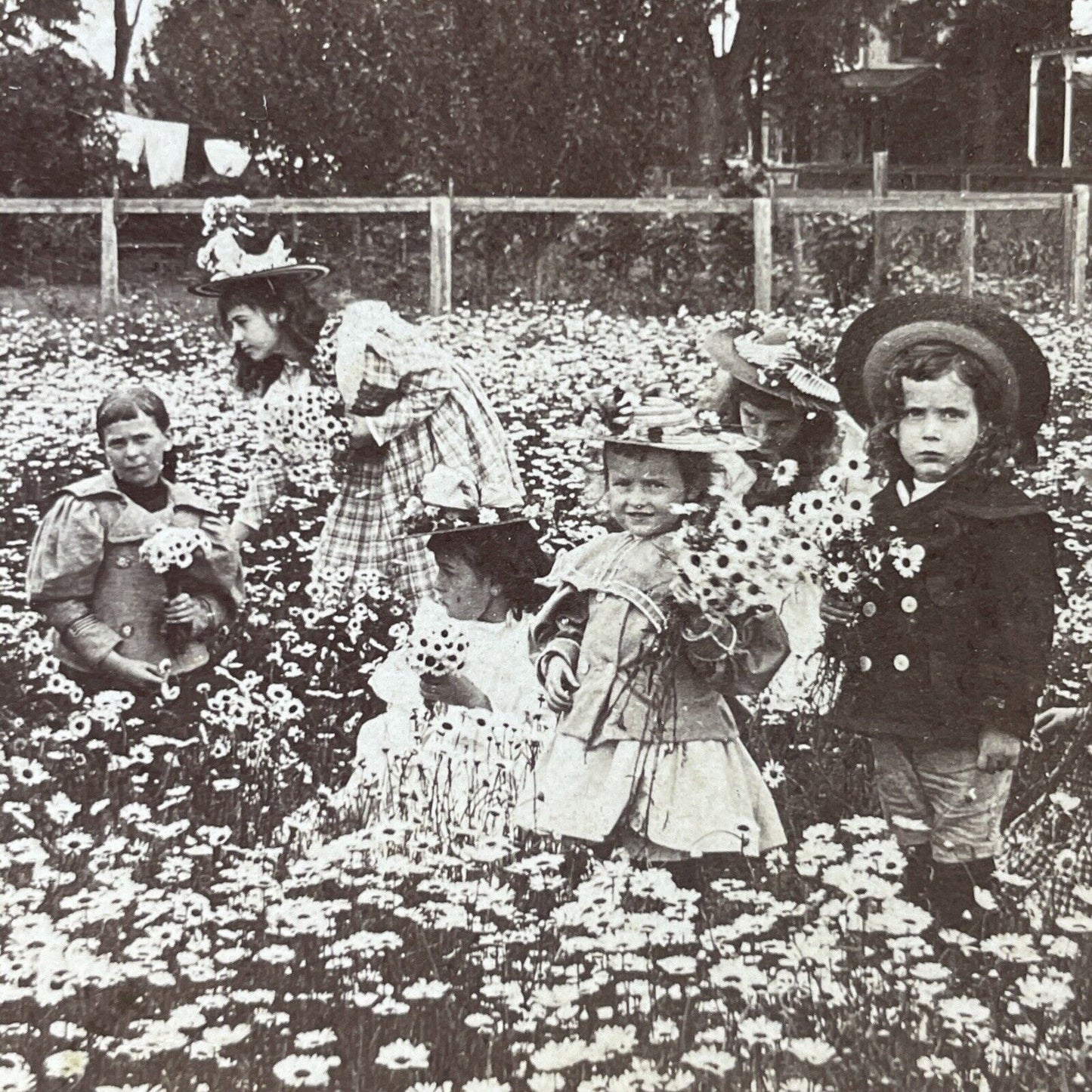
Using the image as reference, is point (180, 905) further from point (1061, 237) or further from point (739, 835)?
point (1061, 237)

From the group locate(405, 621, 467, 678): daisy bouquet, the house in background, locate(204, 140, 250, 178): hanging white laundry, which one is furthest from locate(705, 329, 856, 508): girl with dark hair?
locate(204, 140, 250, 178): hanging white laundry

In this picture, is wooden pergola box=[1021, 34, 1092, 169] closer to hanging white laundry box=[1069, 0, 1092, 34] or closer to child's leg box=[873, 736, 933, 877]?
hanging white laundry box=[1069, 0, 1092, 34]

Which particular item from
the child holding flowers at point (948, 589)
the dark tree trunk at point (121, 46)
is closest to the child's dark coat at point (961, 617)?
the child holding flowers at point (948, 589)

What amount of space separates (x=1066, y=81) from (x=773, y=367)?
1098 millimetres

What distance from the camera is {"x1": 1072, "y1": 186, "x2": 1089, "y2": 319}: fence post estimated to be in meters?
3.98

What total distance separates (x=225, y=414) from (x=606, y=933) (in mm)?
1722

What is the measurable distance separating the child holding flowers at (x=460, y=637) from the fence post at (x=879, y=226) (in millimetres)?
1121

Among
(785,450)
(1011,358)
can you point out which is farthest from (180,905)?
(1011,358)

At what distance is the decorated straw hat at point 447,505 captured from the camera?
399 cm

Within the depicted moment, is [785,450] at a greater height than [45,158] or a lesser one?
lesser

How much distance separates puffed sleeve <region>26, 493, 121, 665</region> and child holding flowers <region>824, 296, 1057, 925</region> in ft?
6.59

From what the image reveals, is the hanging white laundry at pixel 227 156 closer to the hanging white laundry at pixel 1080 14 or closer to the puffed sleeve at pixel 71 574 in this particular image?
the puffed sleeve at pixel 71 574

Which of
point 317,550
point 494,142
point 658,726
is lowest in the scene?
point 658,726

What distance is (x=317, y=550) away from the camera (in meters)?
4.07
